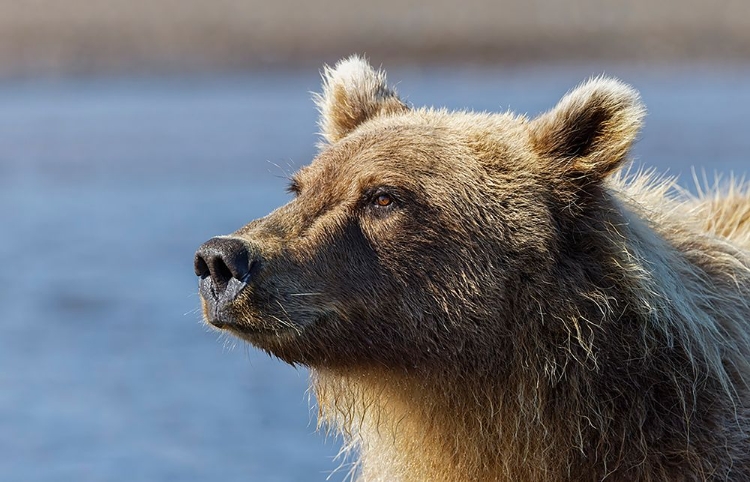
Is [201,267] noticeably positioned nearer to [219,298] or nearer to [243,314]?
[219,298]

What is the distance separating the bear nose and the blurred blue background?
925 mm

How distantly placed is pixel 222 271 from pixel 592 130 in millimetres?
1595

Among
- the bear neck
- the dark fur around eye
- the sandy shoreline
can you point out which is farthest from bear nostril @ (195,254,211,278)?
the sandy shoreline

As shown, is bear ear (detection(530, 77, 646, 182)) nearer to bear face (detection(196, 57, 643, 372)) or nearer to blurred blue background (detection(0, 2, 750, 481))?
bear face (detection(196, 57, 643, 372))

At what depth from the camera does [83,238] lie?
Result: 46.9 ft

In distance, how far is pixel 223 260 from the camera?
454 centimetres

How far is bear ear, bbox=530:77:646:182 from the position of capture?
4863mm

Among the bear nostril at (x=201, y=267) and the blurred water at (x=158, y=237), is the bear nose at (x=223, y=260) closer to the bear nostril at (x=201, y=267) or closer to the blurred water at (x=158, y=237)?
the bear nostril at (x=201, y=267)

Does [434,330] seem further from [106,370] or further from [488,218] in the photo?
[106,370]

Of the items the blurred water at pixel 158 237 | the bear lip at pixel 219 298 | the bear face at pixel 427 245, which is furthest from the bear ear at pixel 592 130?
the blurred water at pixel 158 237

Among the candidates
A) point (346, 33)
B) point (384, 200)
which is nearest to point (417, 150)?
point (384, 200)

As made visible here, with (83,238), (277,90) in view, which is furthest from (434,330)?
(277,90)

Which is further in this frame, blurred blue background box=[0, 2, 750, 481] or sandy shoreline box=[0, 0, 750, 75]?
sandy shoreline box=[0, 0, 750, 75]

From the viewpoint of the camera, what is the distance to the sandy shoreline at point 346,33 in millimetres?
22469
